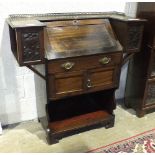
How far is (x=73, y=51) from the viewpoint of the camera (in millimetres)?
1689

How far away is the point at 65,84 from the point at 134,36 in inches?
26.8

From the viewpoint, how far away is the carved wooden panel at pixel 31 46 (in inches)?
58.8

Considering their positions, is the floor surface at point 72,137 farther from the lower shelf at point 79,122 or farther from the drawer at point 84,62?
the drawer at point 84,62

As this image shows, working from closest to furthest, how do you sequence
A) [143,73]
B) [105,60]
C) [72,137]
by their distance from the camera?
1. [105,60]
2. [72,137]
3. [143,73]

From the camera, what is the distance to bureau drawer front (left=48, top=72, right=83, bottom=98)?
5.58 ft

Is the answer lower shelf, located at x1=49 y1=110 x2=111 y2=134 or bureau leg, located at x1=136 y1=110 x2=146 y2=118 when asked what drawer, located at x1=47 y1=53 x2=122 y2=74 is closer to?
lower shelf, located at x1=49 y1=110 x2=111 y2=134

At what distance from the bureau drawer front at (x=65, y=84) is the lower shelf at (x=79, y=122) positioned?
0.36 meters

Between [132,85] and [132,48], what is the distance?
0.62 m

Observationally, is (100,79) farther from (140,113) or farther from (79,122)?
(140,113)

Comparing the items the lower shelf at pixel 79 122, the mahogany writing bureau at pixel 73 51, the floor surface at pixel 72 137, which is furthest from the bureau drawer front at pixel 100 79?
the floor surface at pixel 72 137

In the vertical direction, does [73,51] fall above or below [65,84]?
above

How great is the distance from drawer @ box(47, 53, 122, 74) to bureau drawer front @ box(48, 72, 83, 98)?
5 cm

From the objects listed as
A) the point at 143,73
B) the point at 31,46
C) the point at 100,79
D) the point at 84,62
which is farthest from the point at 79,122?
the point at 31,46

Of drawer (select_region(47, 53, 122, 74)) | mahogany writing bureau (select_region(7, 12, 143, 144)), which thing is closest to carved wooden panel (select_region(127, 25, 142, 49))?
mahogany writing bureau (select_region(7, 12, 143, 144))
